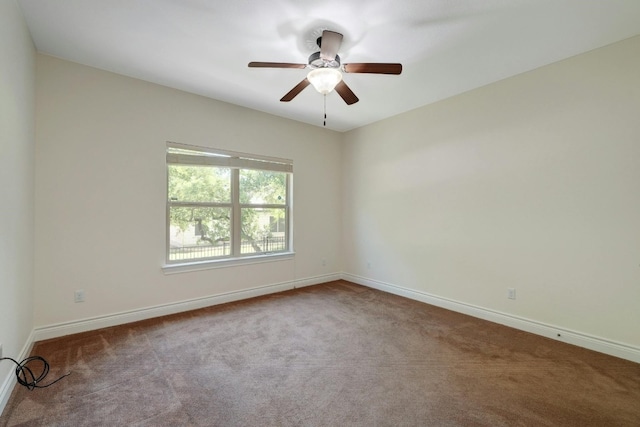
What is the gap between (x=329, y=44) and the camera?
2.10 m

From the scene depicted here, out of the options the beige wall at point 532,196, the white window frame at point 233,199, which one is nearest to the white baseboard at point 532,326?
the beige wall at point 532,196

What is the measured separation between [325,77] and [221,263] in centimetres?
270

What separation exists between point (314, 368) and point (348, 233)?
301 centimetres

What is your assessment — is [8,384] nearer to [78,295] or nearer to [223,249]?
[78,295]

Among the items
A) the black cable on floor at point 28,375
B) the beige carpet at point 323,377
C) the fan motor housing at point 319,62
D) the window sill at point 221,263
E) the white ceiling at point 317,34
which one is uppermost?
the white ceiling at point 317,34

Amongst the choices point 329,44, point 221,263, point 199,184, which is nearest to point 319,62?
point 329,44

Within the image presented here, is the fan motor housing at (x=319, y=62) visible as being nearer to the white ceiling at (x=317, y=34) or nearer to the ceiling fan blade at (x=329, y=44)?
the ceiling fan blade at (x=329, y=44)

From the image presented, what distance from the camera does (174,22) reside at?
2188 mm

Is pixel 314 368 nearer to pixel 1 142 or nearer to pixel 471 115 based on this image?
pixel 1 142

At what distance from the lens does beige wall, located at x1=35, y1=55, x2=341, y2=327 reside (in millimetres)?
2682

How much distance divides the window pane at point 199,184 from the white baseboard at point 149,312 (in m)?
1.29

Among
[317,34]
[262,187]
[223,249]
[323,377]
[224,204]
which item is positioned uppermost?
[317,34]

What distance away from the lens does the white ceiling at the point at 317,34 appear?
2021mm

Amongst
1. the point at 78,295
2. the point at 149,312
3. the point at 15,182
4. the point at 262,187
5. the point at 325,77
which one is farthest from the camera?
the point at 262,187
